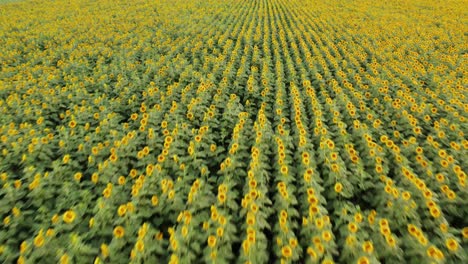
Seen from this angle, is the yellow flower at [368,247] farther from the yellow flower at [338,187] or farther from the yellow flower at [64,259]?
the yellow flower at [64,259]

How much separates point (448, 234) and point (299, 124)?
8.31ft

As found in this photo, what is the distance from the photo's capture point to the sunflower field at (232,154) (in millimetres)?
2799

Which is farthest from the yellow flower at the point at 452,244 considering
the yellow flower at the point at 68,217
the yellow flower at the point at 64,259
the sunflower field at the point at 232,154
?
the yellow flower at the point at 68,217

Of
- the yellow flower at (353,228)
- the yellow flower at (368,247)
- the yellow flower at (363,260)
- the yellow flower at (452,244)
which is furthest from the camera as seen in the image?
the yellow flower at (353,228)

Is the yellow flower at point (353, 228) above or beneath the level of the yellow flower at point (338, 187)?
above

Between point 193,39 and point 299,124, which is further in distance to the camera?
point 193,39

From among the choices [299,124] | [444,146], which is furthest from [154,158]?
[444,146]

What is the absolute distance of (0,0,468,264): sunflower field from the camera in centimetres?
280

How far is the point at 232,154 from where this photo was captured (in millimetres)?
4094

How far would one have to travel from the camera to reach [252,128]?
501 centimetres

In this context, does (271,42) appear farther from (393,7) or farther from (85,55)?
(393,7)

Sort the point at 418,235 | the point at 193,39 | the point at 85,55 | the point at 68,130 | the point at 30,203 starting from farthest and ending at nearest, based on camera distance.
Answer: the point at 193,39
the point at 85,55
the point at 68,130
the point at 30,203
the point at 418,235

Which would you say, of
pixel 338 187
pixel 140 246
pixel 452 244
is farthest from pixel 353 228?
pixel 140 246

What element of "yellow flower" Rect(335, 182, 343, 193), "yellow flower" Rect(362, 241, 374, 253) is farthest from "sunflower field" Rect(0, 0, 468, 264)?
"yellow flower" Rect(335, 182, 343, 193)
